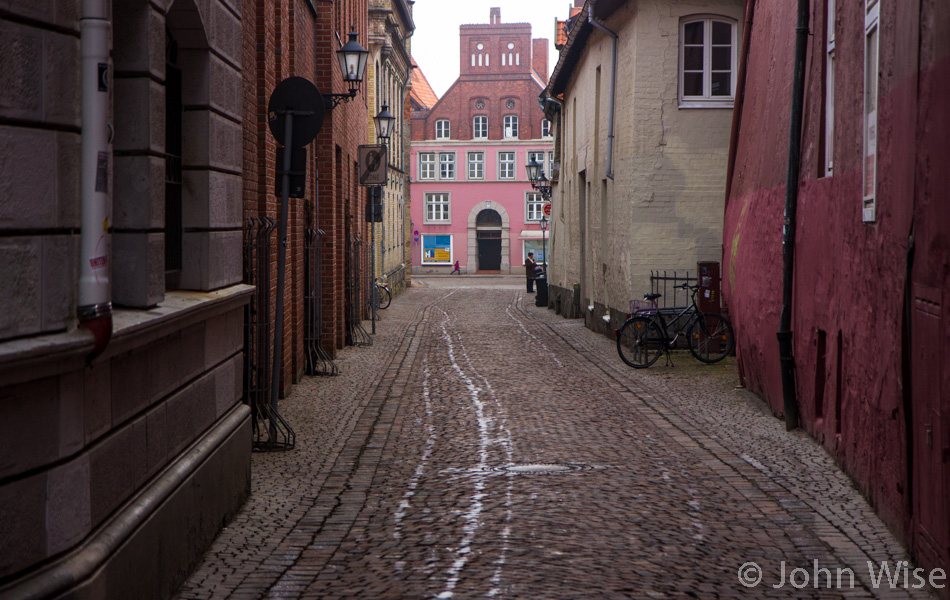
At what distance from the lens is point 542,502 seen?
7.23 m

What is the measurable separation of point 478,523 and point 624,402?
19.5 ft

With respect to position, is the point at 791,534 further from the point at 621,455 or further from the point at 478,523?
the point at 621,455

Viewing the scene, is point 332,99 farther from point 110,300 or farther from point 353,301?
point 110,300

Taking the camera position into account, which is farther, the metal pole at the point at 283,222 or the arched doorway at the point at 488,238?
the arched doorway at the point at 488,238

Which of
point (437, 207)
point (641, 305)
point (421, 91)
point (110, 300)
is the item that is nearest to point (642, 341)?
point (641, 305)

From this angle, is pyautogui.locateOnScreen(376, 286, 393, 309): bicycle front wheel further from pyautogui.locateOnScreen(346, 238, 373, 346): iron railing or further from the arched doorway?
the arched doorway

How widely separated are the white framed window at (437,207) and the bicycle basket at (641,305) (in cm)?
4725

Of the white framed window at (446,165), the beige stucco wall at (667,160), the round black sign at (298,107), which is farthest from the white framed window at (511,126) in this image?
the round black sign at (298,107)

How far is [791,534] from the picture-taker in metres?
6.58

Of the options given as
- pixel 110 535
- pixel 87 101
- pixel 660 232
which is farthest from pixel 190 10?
pixel 660 232

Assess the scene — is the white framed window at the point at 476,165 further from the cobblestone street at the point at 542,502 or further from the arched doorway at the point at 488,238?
the cobblestone street at the point at 542,502

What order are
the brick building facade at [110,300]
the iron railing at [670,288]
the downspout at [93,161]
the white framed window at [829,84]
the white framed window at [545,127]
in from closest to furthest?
1. the brick building facade at [110,300]
2. the downspout at [93,161]
3. the white framed window at [829,84]
4. the iron railing at [670,288]
5. the white framed window at [545,127]

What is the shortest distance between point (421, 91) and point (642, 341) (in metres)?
55.8

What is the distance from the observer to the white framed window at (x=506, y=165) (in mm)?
64812
